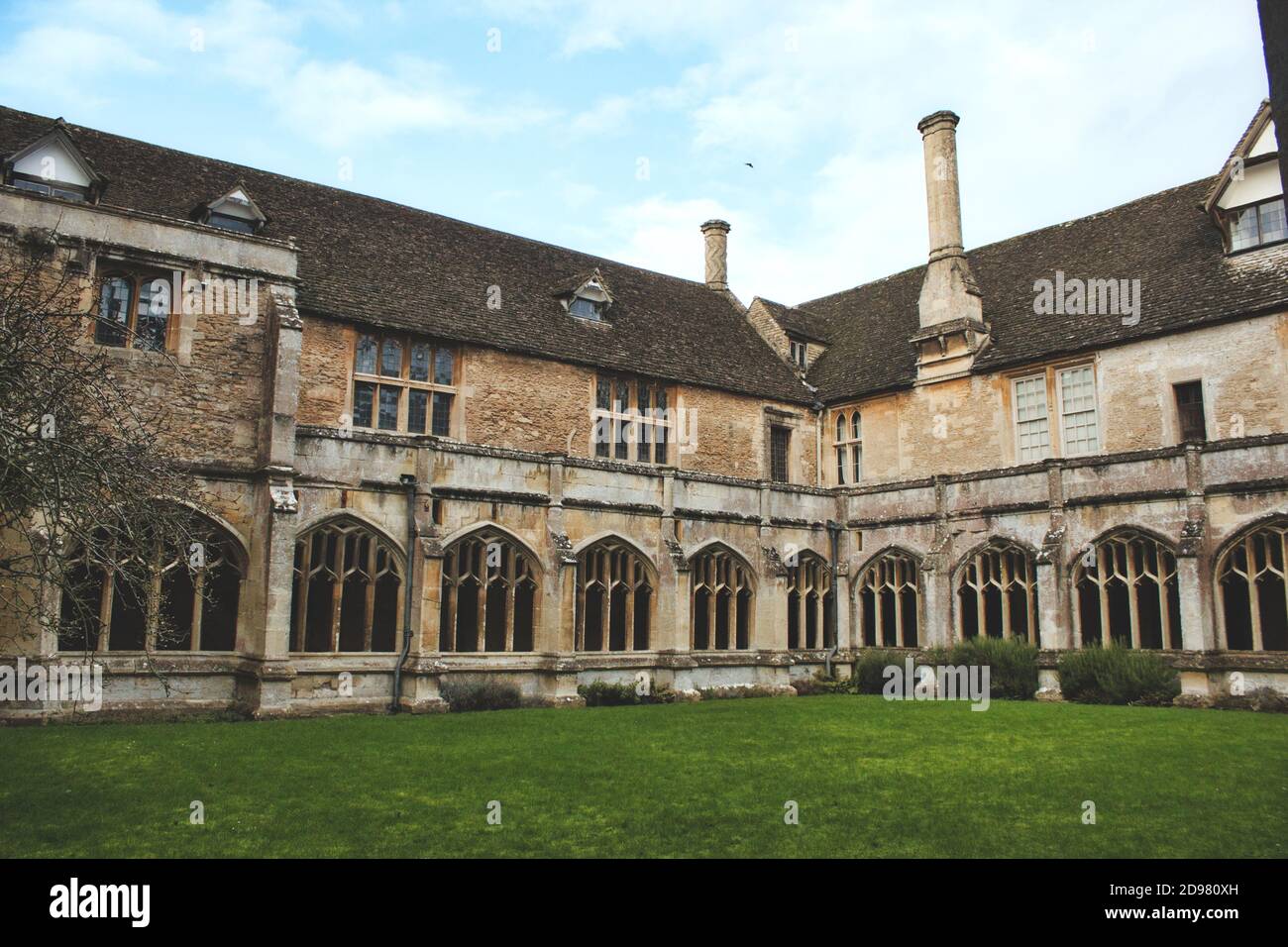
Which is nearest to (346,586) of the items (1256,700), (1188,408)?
(1256,700)

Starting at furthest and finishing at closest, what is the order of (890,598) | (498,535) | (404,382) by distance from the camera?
(890,598), (404,382), (498,535)

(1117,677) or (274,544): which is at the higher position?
(274,544)

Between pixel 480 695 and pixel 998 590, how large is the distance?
11.7m

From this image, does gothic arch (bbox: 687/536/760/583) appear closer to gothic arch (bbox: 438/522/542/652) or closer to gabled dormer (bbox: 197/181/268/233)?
gothic arch (bbox: 438/522/542/652)

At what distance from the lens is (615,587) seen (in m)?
20.3

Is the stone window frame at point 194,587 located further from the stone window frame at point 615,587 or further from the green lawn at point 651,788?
the stone window frame at point 615,587

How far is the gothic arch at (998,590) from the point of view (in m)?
20.5

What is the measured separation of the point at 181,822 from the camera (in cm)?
766

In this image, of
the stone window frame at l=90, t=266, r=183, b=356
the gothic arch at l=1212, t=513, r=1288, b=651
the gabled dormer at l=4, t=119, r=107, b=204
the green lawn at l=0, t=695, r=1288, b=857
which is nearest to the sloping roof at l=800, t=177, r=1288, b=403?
the gothic arch at l=1212, t=513, r=1288, b=651

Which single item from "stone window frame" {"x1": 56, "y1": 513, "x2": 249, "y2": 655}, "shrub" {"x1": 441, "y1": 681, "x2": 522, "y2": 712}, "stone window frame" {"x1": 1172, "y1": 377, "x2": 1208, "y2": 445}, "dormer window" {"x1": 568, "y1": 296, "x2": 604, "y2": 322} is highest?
"dormer window" {"x1": 568, "y1": 296, "x2": 604, "y2": 322}

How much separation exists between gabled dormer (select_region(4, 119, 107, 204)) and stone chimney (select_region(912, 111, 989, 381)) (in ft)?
62.8

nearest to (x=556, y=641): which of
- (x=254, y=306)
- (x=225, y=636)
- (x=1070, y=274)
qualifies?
(x=225, y=636)

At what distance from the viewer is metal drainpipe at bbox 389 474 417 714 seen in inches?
663

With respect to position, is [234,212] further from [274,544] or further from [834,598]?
[834,598]
